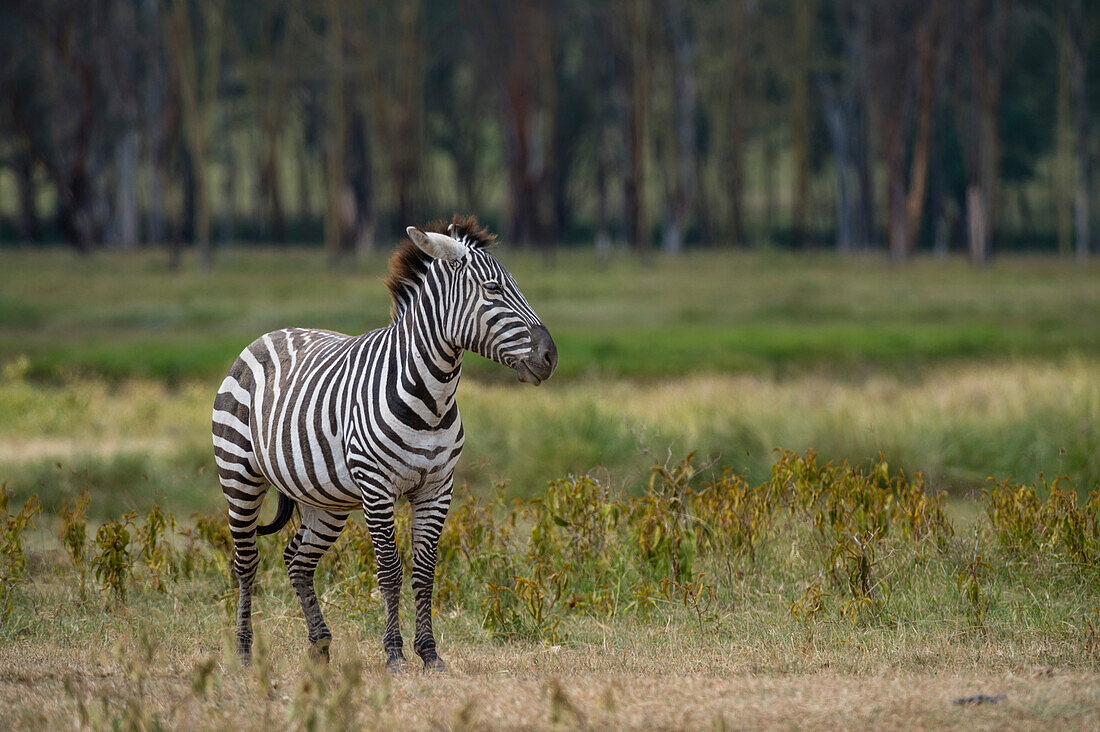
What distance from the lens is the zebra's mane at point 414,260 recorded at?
6.65 metres

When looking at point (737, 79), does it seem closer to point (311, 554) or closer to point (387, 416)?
point (311, 554)

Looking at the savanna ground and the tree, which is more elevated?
the tree

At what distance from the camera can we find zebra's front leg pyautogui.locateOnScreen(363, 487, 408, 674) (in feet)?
20.8

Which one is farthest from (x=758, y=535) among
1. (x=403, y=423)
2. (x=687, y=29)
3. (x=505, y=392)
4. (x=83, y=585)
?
(x=687, y=29)

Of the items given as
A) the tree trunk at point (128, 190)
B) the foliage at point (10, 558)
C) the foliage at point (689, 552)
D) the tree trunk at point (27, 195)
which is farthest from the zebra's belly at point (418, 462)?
the tree trunk at point (128, 190)

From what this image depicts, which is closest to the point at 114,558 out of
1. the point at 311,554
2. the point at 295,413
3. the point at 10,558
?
the point at 10,558

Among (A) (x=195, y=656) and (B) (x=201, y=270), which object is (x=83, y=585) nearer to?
(A) (x=195, y=656)

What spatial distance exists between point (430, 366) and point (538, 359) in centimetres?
62

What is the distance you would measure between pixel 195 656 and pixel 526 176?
122 feet

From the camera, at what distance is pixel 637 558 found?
9008mm

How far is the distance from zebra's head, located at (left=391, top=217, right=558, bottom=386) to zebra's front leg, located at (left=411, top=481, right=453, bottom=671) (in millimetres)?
813

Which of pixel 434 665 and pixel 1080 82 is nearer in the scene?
pixel 434 665

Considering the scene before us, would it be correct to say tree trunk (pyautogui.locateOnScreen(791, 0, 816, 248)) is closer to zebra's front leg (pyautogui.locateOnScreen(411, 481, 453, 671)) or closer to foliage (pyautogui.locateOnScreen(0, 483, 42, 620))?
foliage (pyautogui.locateOnScreen(0, 483, 42, 620))

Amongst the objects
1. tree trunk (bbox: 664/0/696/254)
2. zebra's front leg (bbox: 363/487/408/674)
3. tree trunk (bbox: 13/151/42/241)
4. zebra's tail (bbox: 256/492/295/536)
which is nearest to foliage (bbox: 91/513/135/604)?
zebra's tail (bbox: 256/492/295/536)
